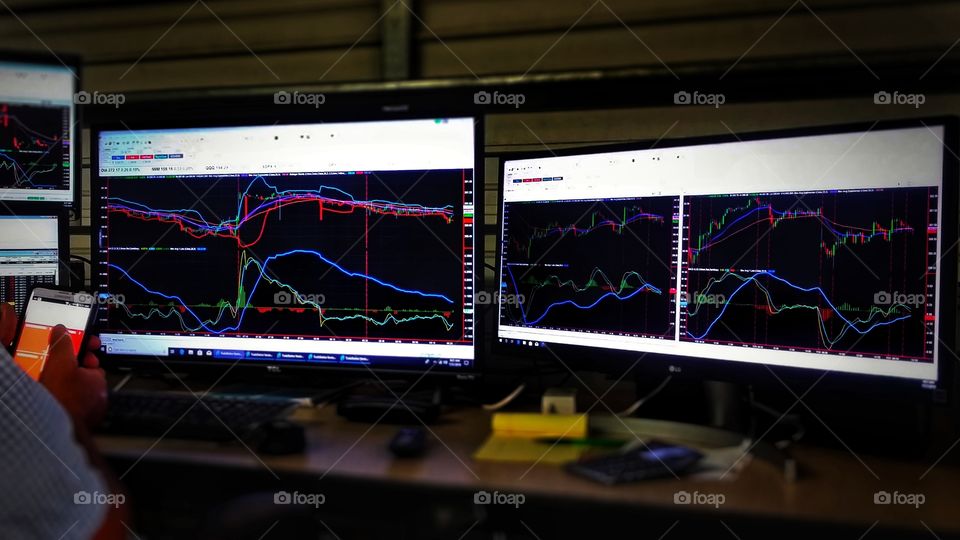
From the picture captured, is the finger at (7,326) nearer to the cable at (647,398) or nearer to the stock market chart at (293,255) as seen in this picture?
the stock market chart at (293,255)

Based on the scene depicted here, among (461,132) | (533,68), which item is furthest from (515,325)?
(533,68)

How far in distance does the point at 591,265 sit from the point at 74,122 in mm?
1310

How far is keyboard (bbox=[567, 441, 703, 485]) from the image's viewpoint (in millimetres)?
892

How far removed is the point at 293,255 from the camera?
1.37 m

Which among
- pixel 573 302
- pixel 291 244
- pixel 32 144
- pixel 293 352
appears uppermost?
pixel 32 144

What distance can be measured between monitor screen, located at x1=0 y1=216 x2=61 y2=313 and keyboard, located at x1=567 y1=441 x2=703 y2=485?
4.43 ft

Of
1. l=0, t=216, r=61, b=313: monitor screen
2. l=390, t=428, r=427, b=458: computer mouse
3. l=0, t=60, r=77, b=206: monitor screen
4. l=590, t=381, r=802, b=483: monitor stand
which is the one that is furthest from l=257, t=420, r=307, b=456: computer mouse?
l=0, t=60, r=77, b=206: monitor screen

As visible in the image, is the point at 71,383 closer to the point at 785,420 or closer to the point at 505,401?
the point at 505,401

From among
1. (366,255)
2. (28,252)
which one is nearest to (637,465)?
(366,255)

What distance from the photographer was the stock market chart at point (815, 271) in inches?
38.3

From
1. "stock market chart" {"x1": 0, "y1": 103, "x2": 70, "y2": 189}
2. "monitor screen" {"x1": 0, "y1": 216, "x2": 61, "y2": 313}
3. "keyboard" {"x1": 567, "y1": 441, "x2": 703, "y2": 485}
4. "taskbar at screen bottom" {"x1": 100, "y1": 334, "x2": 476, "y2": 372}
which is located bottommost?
"keyboard" {"x1": 567, "y1": 441, "x2": 703, "y2": 485}

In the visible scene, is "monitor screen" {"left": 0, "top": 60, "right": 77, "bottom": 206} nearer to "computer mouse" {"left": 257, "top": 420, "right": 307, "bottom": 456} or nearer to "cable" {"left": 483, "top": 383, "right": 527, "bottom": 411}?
"computer mouse" {"left": 257, "top": 420, "right": 307, "bottom": 456}

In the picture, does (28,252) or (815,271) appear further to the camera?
(28,252)

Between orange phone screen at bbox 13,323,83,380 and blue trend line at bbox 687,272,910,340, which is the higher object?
blue trend line at bbox 687,272,910,340
